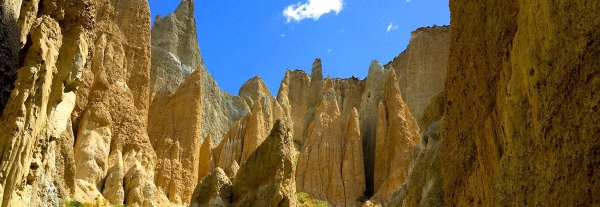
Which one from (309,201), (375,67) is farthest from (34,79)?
(375,67)

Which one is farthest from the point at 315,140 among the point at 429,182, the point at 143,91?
the point at 429,182

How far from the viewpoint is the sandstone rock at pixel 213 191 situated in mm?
13278

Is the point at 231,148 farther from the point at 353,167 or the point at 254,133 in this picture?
the point at 353,167

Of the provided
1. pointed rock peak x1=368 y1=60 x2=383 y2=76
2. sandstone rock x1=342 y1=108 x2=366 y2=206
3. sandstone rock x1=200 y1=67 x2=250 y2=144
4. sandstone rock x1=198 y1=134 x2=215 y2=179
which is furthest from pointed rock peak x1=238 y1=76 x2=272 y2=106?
sandstone rock x1=342 y1=108 x2=366 y2=206

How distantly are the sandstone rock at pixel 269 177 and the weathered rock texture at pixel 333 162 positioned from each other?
19.6 meters

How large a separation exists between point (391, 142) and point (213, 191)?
2259cm

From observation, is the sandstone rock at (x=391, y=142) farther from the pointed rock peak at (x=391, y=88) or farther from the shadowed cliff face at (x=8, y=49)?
the shadowed cliff face at (x=8, y=49)

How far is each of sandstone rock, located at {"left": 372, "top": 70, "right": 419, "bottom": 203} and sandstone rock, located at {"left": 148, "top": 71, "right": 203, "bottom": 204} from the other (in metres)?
9.82

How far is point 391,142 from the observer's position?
34781 millimetres

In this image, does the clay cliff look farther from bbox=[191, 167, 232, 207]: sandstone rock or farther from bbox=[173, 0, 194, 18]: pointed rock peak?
bbox=[173, 0, 194, 18]: pointed rock peak

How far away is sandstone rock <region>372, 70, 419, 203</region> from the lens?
31641mm

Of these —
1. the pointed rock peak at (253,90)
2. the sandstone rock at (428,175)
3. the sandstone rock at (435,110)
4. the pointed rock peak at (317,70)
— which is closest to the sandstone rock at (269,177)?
the sandstone rock at (428,175)

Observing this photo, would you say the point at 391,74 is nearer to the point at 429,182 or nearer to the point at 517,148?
the point at 429,182

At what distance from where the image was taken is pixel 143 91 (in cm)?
2594
